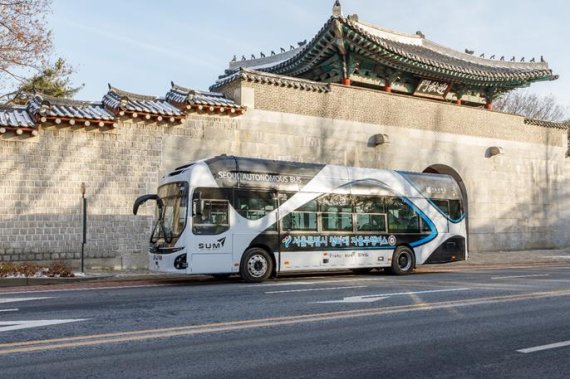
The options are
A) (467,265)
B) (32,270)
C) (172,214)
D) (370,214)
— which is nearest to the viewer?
(172,214)

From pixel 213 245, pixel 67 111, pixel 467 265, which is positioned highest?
pixel 67 111

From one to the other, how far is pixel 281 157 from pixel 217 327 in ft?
48.7

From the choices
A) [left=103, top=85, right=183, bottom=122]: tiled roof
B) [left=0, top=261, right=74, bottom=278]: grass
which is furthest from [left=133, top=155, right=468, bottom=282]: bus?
[left=103, top=85, right=183, bottom=122]: tiled roof

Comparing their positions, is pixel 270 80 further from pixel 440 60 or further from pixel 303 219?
pixel 440 60

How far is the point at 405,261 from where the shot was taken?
17.8 metres

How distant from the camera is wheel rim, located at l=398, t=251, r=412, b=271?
17688 mm

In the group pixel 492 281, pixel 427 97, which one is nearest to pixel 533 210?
pixel 427 97

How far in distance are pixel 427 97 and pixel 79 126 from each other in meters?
17.5

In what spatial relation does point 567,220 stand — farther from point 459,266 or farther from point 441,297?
point 441,297

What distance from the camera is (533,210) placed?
30.7 meters

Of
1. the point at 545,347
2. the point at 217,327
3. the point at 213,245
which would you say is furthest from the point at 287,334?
the point at 213,245

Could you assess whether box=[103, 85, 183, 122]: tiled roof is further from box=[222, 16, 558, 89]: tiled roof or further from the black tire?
the black tire

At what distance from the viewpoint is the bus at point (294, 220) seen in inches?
551

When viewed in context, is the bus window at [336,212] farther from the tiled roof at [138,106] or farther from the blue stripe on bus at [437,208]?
the tiled roof at [138,106]
